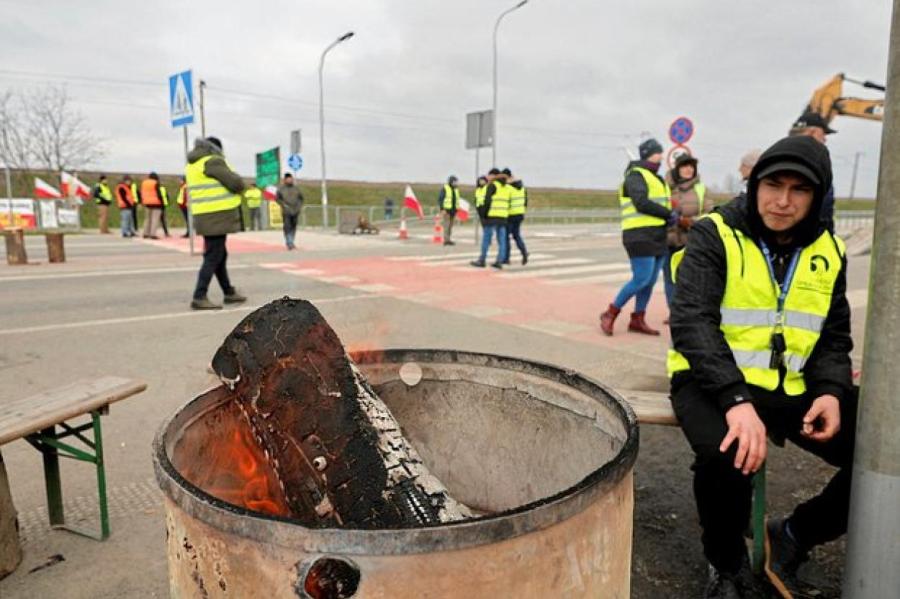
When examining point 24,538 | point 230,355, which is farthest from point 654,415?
point 24,538

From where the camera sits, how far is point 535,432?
2.44m

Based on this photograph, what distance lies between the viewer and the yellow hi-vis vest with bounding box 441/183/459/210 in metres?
17.2

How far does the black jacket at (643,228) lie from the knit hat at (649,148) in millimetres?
94

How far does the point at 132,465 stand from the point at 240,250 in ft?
41.0

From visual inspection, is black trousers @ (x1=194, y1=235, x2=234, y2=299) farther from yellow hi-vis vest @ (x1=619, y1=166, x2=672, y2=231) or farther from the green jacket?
yellow hi-vis vest @ (x1=619, y1=166, x2=672, y2=231)

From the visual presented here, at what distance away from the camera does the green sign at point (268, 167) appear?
21500 mm

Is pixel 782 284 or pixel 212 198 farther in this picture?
pixel 212 198

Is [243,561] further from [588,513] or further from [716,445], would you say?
[716,445]

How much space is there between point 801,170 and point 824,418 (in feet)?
2.93

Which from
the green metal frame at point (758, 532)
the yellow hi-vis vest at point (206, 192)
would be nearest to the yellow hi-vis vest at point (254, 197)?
the yellow hi-vis vest at point (206, 192)

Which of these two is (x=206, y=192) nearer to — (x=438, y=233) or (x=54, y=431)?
(x=54, y=431)

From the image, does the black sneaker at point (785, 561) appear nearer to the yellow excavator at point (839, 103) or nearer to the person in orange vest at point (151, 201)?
the yellow excavator at point (839, 103)

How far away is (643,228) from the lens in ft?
19.9

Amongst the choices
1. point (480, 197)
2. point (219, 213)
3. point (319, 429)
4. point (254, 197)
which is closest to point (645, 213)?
point (219, 213)
